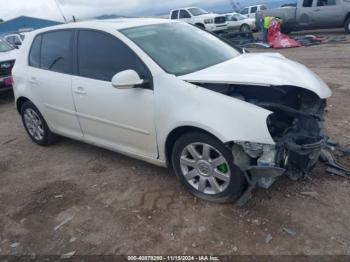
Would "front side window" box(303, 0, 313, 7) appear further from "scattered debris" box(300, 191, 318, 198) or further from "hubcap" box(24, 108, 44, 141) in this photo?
"scattered debris" box(300, 191, 318, 198)

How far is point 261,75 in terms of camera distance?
315 cm

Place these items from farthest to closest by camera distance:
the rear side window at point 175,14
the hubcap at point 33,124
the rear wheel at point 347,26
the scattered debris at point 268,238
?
the rear side window at point 175,14 < the rear wheel at point 347,26 < the hubcap at point 33,124 < the scattered debris at point 268,238

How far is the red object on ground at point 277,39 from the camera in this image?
47.3 ft

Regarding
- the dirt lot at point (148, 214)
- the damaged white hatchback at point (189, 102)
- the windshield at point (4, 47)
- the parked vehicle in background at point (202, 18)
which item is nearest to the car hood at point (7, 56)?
the windshield at point (4, 47)

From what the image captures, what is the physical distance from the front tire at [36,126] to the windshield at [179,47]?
6.87ft

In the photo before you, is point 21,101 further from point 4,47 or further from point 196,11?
point 196,11

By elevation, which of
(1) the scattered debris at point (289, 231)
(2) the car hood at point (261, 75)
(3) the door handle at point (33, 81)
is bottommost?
(1) the scattered debris at point (289, 231)

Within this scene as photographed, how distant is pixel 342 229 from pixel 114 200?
2134 millimetres

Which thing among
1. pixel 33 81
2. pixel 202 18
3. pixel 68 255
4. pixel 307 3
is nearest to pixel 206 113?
pixel 68 255

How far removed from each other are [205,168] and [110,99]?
1.29 metres

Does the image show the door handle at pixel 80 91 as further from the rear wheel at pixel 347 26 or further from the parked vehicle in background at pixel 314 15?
the rear wheel at pixel 347 26

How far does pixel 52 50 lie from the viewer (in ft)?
14.9

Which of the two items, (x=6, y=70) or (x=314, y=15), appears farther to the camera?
(x=314, y=15)

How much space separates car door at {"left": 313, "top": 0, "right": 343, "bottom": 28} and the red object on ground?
8.11 feet
